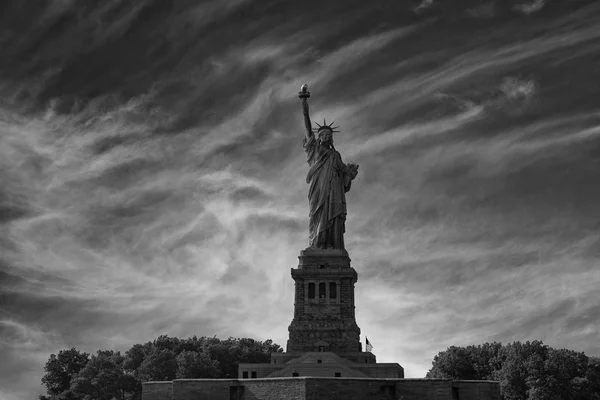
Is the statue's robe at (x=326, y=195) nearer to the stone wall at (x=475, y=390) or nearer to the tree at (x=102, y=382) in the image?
the stone wall at (x=475, y=390)

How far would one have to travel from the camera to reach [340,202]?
228ft

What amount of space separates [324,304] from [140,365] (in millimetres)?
31421

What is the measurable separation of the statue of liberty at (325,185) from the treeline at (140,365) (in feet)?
78.7

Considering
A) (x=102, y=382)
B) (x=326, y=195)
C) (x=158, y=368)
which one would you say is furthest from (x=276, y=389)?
(x=158, y=368)

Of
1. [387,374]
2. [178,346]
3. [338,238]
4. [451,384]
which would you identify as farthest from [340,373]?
[178,346]

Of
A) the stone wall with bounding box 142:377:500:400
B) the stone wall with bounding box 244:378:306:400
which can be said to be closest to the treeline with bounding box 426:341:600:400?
the stone wall with bounding box 142:377:500:400

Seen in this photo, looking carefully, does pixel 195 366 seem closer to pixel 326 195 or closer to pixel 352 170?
pixel 326 195

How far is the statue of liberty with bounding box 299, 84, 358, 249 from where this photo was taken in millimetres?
69000

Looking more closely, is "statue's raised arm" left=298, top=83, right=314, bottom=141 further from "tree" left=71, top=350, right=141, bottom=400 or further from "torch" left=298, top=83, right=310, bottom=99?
"tree" left=71, top=350, right=141, bottom=400

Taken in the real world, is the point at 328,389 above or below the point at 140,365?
below

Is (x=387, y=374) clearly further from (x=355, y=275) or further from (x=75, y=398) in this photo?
(x=75, y=398)

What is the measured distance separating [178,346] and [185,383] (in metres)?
43.1

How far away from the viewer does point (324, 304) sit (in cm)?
6581

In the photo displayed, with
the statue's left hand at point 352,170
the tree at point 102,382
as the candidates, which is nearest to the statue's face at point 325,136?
the statue's left hand at point 352,170
